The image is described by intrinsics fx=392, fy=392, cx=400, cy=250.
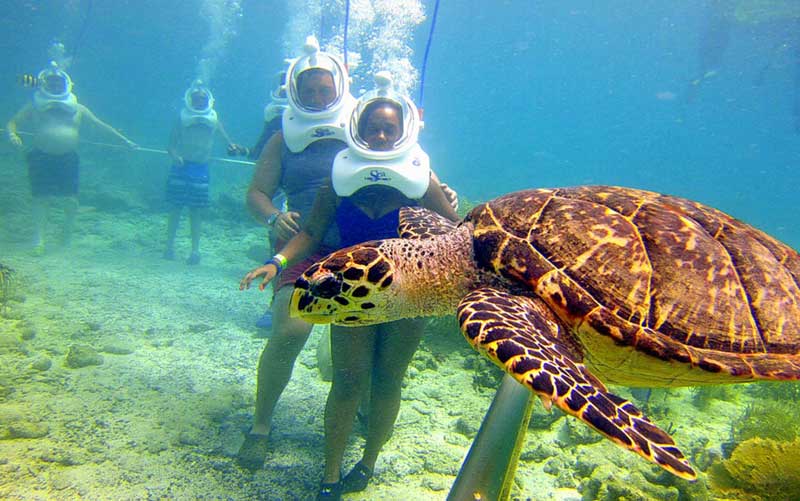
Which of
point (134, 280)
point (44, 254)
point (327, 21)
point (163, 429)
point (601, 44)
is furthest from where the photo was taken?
point (601, 44)

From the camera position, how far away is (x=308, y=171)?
3295 millimetres

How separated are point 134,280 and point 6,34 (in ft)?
320

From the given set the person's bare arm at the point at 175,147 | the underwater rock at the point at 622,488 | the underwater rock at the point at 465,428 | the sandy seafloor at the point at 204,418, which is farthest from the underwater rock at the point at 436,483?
the person's bare arm at the point at 175,147

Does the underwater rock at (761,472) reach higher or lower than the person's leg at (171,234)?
higher

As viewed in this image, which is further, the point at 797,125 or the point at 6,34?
the point at 6,34

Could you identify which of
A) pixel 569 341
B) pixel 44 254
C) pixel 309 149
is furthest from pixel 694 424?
pixel 44 254

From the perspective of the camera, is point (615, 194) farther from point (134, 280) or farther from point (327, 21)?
point (327, 21)

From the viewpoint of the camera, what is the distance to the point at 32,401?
10.5ft

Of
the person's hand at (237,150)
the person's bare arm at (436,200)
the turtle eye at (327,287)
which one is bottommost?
the turtle eye at (327,287)

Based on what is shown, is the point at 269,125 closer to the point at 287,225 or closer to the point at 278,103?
the point at 278,103

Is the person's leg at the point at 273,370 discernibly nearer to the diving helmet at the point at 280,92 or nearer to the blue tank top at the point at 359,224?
the blue tank top at the point at 359,224

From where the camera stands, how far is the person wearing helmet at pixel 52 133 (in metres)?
7.23

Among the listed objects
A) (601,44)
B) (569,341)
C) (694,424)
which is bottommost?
(694,424)

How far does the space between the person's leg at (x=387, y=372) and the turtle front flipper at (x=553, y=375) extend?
915 millimetres
